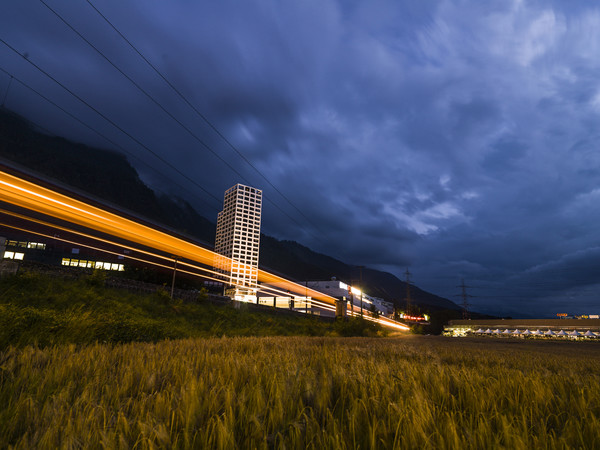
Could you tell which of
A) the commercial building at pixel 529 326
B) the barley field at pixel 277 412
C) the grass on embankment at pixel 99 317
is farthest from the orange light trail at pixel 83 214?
the commercial building at pixel 529 326

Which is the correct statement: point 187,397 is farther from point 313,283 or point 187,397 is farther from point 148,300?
point 313,283

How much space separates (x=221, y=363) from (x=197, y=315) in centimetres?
1526

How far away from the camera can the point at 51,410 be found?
124cm

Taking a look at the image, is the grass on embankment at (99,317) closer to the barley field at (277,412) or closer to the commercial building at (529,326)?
the barley field at (277,412)

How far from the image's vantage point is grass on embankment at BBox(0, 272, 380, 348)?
4.87 m

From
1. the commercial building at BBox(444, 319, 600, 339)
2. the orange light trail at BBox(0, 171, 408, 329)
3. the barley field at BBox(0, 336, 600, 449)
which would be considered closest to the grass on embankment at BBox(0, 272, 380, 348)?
the barley field at BBox(0, 336, 600, 449)

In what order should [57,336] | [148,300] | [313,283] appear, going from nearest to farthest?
[57,336]
[148,300]
[313,283]

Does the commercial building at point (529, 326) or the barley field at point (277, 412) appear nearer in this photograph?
the barley field at point (277, 412)

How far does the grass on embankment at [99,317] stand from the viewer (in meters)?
4.87

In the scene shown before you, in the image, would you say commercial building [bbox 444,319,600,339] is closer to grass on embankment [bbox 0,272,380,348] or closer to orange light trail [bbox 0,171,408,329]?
grass on embankment [bbox 0,272,380,348]

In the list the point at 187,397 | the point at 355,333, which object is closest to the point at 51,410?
the point at 187,397

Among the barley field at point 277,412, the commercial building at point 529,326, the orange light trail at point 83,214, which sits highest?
the orange light trail at point 83,214

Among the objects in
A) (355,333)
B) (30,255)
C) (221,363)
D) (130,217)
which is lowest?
(355,333)

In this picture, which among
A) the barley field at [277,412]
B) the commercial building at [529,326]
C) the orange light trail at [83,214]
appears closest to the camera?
the barley field at [277,412]
